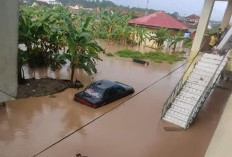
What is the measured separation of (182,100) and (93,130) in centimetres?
508

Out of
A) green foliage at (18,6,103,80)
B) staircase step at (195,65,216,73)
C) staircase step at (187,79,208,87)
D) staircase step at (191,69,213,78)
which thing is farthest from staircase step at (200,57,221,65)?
green foliage at (18,6,103,80)

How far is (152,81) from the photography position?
16.6m

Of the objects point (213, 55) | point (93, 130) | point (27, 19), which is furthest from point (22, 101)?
point (213, 55)

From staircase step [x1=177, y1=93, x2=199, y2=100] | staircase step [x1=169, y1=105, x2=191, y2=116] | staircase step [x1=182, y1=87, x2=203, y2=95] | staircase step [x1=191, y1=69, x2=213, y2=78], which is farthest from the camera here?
staircase step [x1=191, y1=69, x2=213, y2=78]

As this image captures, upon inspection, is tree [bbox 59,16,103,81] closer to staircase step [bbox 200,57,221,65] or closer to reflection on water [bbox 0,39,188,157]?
reflection on water [bbox 0,39,188,157]

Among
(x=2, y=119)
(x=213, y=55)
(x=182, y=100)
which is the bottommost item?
(x=2, y=119)

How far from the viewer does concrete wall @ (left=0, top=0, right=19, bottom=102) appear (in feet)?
5.12

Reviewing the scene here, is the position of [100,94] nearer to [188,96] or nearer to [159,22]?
[188,96]

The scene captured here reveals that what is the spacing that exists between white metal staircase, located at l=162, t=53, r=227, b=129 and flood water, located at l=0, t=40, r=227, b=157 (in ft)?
2.09

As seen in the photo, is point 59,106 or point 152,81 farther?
point 152,81

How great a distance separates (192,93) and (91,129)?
581 centimetres

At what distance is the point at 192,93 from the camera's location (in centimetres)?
1191

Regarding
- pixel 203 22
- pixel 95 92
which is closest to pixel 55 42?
pixel 95 92

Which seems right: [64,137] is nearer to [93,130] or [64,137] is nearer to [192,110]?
[93,130]
